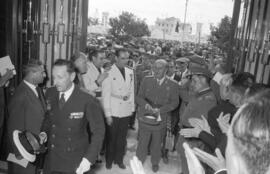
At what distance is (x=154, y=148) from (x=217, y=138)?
74.3 inches

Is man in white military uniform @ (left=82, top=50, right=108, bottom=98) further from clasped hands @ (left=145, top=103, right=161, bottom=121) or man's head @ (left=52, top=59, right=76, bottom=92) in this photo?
man's head @ (left=52, top=59, right=76, bottom=92)

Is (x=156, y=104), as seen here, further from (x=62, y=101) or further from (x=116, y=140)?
(x=62, y=101)

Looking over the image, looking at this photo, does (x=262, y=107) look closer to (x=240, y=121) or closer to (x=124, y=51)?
(x=240, y=121)

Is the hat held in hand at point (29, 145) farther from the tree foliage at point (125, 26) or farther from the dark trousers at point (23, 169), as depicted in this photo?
the tree foliage at point (125, 26)

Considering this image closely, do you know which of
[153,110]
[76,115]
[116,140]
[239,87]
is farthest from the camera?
[116,140]

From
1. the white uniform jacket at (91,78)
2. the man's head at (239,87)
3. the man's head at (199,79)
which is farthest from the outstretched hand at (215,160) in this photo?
the white uniform jacket at (91,78)

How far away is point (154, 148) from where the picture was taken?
422 cm

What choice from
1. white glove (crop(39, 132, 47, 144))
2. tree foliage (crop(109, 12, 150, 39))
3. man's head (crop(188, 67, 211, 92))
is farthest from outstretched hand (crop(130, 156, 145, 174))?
tree foliage (crop(109, 12, 150, 39))

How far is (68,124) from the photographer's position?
2.40 metres

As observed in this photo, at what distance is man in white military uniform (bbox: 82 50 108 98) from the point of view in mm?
4330

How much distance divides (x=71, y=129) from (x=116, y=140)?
1.84m

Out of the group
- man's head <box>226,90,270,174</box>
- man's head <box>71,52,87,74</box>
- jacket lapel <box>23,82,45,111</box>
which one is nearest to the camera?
man's head <box>226,90,270,174</box>

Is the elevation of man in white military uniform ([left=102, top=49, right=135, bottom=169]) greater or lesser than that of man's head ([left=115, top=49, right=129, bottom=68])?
lesser

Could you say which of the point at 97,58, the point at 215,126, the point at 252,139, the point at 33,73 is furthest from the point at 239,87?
the point at 97,58
